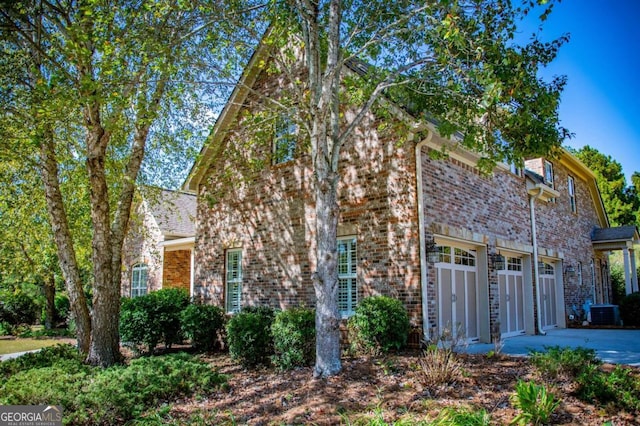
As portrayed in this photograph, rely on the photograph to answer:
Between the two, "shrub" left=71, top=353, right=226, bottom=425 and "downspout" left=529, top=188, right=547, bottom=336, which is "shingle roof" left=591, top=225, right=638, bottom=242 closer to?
"downspout" left=529, top=188, right=547, bottom=336

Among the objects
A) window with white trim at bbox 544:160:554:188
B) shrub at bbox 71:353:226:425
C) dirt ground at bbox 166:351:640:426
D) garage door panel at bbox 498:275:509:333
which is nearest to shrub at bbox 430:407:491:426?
dirt ground at bbox 166:351:640:426

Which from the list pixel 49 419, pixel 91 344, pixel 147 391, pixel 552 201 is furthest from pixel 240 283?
pixel 552 201

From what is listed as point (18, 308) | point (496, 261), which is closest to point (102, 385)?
point (496, 261)

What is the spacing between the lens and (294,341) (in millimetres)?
9062

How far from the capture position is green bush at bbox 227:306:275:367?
9867mm

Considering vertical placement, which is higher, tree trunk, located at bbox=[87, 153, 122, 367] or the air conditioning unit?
tree trunk, located at bbox=[87, 153, 122, 367]

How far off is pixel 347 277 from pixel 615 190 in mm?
29920

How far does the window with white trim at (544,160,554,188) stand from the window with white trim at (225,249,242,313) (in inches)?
433

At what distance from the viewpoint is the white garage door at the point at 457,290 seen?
10.8 metres

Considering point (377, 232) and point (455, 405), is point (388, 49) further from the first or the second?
point (455, 405)

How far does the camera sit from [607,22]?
917 centimetres

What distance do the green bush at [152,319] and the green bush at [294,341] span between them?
14.1 feet

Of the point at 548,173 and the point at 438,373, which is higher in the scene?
the point at 548,173

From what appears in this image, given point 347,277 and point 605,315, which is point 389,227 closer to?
point 347,277
